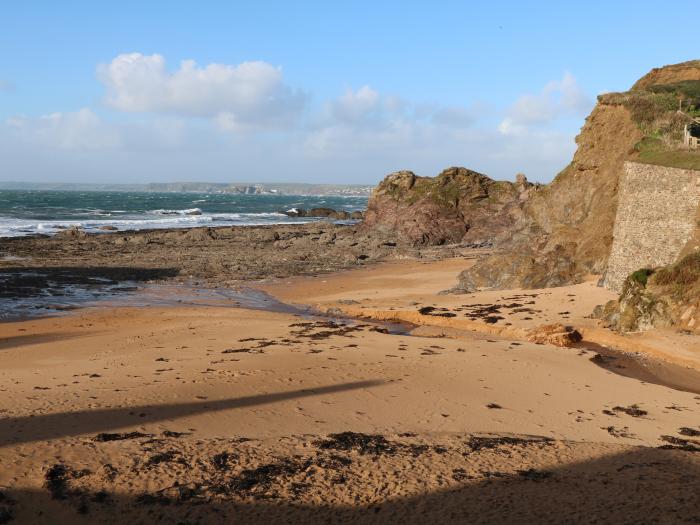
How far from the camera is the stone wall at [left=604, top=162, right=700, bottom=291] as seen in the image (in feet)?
58.1

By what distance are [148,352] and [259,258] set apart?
840 inches

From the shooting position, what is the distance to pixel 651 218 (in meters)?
18.9

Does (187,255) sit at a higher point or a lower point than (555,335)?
lower

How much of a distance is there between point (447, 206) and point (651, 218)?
29.6 metres

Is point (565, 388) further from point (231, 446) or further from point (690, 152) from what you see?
point (690, 152)

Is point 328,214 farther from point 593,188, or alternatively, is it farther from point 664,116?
point 664,116

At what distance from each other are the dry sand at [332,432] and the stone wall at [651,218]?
13.3 ft

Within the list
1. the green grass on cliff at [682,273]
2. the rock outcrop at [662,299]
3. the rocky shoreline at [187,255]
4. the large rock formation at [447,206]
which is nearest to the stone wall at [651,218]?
the green grass on cliff at [682,273]

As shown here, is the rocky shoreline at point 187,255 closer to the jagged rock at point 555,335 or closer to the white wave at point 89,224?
the white wave at point 89,224

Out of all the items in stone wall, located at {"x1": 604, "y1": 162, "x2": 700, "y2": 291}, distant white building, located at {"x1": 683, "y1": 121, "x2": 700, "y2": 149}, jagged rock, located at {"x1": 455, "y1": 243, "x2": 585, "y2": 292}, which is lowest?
jagged rock, located at {"x1": 455, "y1": 243, "x2": 585, "y2": 292}

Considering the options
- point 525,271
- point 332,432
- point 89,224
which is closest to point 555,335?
point 525,271

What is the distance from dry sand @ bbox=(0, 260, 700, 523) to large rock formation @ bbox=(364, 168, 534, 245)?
30.1m

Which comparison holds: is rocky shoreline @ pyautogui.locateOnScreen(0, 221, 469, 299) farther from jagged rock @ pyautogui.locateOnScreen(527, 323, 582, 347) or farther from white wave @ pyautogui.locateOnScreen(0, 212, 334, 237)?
jagged rock @ pyautogui.locateOnScreen(527, 323, 582, 347)

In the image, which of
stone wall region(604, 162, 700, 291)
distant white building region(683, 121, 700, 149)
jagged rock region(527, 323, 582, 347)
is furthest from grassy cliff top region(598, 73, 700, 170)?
jagged rock region(527, 323, 582, 347)
